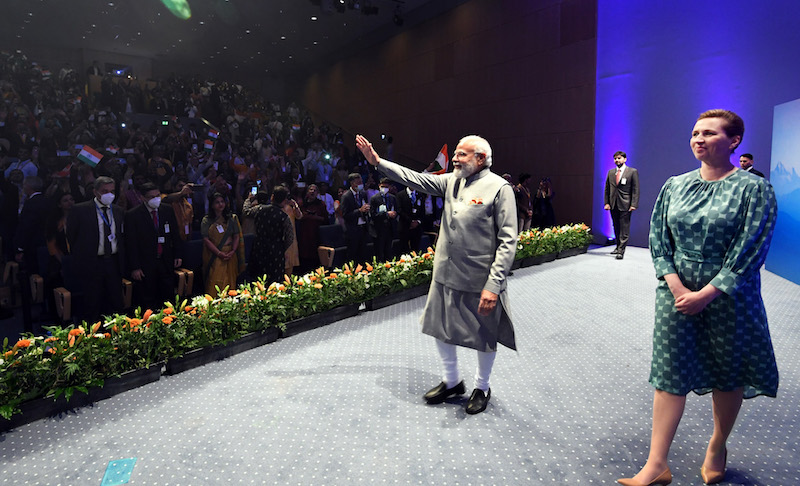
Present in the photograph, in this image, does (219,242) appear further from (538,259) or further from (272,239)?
(538,259)

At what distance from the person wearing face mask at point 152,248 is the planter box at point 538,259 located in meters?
4.39

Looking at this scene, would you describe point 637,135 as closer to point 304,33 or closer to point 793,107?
point 793,107

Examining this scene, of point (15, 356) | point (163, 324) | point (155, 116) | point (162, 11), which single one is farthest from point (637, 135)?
point (162, 11)

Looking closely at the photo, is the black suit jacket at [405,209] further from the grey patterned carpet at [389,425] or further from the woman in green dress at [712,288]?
the woman in green dress at [712,288]

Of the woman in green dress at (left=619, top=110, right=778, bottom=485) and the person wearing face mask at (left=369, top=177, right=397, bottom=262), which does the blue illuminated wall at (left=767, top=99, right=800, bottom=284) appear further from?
the woman in green dress at (left=619, top=110, right=778, bottom=485)

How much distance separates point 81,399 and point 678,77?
954cm

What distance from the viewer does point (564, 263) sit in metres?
7.50

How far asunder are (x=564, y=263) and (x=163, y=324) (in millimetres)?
5643

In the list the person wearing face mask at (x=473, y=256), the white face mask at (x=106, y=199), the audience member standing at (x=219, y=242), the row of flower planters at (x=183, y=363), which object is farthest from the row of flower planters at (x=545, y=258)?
the white face mask at (x=106, y=199)

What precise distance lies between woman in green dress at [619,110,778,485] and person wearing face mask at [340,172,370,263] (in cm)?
482

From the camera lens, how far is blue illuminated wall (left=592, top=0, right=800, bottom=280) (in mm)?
7688

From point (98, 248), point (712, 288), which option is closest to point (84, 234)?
point (98, 248)

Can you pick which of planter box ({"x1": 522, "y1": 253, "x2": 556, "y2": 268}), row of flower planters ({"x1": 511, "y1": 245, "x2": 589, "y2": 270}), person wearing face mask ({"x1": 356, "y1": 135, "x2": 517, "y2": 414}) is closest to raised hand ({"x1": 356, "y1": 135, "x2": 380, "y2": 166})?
person wearing face mask ({"x1": 356, "y1": 135, "x2": 517, "y2": 414})

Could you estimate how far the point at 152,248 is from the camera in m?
4.61
